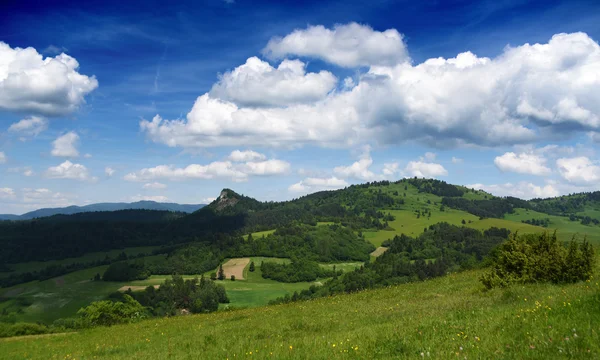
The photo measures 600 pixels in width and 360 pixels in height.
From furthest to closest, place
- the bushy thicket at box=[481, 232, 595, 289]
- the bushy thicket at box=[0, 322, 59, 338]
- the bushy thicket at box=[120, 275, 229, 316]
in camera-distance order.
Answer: the bushy thicket at box=[120, 275, 229, 316]
the bushy thicket at box=[0, 322, 59, 338]
the bushy thicket at box=[481, 232, 595, 289]

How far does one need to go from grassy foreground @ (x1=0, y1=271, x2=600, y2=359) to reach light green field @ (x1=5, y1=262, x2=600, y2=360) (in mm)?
30

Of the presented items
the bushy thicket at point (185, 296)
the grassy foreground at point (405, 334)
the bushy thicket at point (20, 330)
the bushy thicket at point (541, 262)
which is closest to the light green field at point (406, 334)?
the grassy foreground at point (405, 334)

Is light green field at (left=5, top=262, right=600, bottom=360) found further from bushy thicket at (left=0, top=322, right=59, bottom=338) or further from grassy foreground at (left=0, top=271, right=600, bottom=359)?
bushy thicket at (left=0, top=322, right=59, bottom=338)

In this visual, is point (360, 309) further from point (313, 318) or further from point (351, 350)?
point (351, 350)

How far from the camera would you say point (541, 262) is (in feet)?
68.4

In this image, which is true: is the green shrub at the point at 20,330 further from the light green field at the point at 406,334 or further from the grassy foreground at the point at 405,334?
the grassy foreground at the point at 405,334

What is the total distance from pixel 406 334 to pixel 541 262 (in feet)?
42.9

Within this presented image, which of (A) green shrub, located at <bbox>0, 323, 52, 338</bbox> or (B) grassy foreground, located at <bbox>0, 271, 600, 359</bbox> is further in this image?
(A) green shrub, located at <bbox>0, 323, 52, 338</bbox>

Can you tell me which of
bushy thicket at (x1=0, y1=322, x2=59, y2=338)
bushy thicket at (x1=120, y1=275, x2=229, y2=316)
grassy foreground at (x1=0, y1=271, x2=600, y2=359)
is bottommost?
bushy thicket at (x1=120, y1=275, x2=229, y2=316)

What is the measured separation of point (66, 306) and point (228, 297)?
89706 mm

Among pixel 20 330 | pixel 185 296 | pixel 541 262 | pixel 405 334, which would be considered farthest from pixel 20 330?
pixel 185 296

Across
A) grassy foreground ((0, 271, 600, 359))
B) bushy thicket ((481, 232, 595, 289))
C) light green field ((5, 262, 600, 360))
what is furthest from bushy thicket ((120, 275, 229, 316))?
bushy thicket ((481, 232, 595, 289))

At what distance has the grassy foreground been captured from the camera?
375 inches

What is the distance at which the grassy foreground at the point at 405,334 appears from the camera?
952cm
